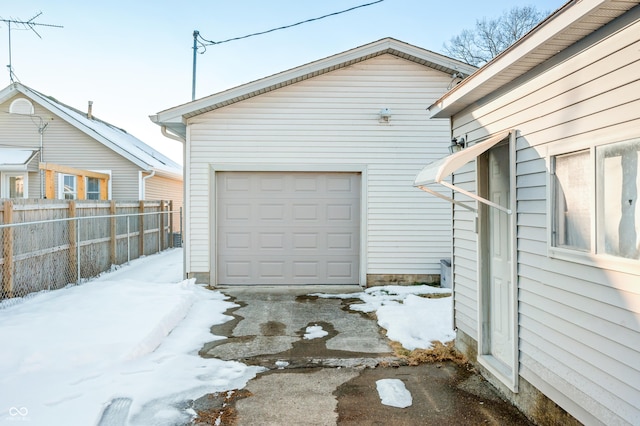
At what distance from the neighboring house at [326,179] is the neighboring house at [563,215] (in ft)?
14.7

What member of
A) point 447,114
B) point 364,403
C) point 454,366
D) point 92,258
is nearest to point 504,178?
point 447,114

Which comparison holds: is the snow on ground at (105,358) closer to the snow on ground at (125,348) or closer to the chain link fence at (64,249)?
the snow on ground at (125,348)

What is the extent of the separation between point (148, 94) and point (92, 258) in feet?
36.3

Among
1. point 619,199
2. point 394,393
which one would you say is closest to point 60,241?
point 394,393

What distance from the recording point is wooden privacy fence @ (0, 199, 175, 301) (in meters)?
6.77

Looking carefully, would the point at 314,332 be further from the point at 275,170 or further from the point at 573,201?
the point at 275,170

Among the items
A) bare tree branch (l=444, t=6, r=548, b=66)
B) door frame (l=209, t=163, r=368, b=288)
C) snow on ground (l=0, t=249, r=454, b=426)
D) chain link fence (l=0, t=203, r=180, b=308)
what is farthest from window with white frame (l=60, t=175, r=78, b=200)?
bare tree branch (l=444, t=6, r=548, b=66)

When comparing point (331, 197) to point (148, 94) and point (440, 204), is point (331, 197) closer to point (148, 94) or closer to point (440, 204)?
point (440, 204)

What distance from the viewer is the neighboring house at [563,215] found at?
2611 mm

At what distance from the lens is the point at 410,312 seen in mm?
6711

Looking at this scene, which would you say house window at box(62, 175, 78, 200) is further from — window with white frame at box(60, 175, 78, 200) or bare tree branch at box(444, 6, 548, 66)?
bare tree branch at box(444, 6, 548, 66)

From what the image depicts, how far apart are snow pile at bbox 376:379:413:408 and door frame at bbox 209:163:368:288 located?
479 cm

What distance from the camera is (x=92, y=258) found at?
9539 millimetres

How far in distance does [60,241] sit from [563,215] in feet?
26.8
